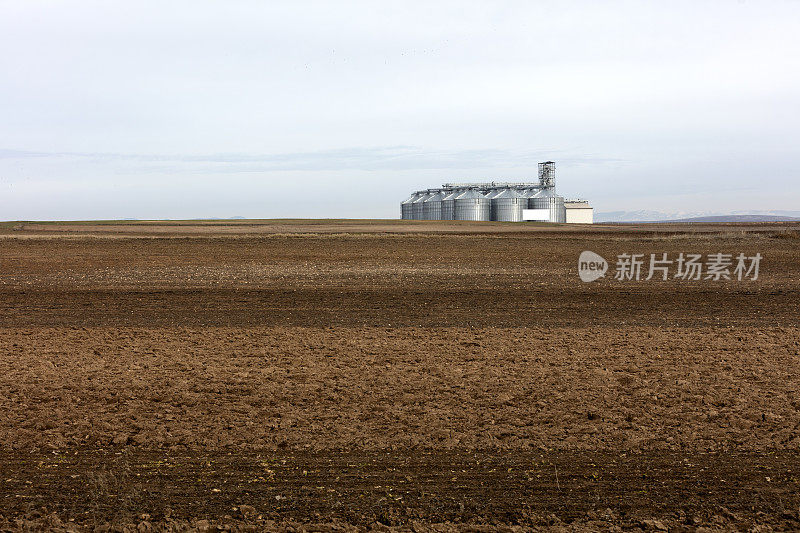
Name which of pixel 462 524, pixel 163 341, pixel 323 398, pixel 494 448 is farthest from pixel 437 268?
pixel 462 524

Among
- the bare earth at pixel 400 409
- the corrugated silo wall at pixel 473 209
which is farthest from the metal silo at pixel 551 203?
the bare earth at pixel 400 409

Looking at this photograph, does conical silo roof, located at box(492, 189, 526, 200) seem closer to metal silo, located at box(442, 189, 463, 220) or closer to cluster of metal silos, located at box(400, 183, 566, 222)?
cluster of metal silos, located at box(400, 183, 566, 222)

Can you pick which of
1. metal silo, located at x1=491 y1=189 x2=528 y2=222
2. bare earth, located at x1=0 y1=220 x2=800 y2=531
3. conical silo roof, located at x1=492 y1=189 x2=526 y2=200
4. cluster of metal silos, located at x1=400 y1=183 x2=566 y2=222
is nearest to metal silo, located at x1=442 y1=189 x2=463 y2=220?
cluster of metal silos, located at x1=400 y1=183 x2=566 y2=222

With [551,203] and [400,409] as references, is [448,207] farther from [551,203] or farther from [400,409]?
[400,409]

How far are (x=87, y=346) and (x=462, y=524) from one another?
29.9 ft

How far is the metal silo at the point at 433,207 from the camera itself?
77375mm

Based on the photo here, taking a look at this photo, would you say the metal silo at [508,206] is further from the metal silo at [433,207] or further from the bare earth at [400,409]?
the bare earth at [400,409]

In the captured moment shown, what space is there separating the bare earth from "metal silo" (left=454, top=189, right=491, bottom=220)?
183ft

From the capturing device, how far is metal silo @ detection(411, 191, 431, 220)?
81.6 meters

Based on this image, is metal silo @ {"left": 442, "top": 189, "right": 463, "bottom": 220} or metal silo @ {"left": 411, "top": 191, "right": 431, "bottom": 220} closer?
metal silo @ {"left": 442, "top": 189, "right": 463, "bottom": 220}

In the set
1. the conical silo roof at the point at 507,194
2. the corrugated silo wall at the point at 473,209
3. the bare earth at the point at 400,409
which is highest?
the conical silo roof at the point at 507,194

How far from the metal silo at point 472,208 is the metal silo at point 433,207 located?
2.82 m

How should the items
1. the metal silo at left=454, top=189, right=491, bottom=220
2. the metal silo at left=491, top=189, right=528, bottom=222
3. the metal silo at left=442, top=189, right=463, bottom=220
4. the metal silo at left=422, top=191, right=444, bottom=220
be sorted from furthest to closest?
1. the metal silo at left=422, top=191, right=444, bottom=220
2. the metal silo at left=442, top=189, right=463, bottom=220
3. the metal silo at left=454, top=189, right=491, bottom=220
4. the metal silo at left=491, top=189, right=528, bottom=222

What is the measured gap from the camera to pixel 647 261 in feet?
89.3
